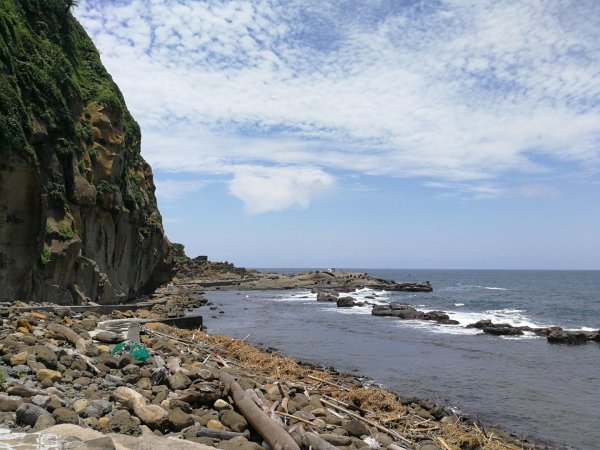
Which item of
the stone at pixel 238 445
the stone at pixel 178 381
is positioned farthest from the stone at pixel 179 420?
the stone at pixel 178 381

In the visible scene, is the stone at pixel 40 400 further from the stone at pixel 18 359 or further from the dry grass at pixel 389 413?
the dry grass at pixel 389 413

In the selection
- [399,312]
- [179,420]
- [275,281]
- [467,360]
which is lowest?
[467,360]

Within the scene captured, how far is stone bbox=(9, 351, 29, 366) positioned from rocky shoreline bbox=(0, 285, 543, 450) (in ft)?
0.06

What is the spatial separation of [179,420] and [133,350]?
160 inches

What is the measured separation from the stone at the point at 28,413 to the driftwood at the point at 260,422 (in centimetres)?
317

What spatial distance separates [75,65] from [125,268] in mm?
15044

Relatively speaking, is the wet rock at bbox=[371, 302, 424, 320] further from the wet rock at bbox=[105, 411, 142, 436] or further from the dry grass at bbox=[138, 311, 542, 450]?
the wet rock at bbox=[105, 411, 142, 436]

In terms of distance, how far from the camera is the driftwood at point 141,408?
747 centimetres

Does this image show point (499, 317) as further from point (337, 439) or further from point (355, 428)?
point (337, 439)

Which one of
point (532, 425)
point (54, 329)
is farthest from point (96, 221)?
point (532, 425)

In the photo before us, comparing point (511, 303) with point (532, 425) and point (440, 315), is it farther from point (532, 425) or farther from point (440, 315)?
point (532, 425)

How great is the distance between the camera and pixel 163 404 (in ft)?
27.4

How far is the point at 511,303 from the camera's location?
189 feet

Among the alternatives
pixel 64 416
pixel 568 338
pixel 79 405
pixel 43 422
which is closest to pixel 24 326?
pixel 79 405
